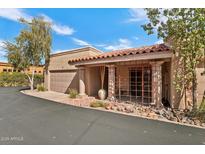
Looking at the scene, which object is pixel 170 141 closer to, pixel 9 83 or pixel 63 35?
pixel 63 35

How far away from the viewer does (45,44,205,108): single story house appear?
723 centimetres

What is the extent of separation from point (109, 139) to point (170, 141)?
1.65 meters

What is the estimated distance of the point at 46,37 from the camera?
626 inches

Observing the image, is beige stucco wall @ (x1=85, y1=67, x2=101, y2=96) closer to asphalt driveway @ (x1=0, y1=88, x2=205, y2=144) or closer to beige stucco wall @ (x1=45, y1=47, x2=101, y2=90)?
beige stucco wall @ (x1=45, y1=47, x2=101, y2=90)

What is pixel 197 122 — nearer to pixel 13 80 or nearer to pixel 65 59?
pixel 65 59

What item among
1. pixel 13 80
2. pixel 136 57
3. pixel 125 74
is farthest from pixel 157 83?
pixel 13 80

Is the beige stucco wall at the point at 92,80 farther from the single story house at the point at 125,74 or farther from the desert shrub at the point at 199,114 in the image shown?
the desert shrub at the point at 199,114

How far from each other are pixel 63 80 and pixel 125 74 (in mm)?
6846

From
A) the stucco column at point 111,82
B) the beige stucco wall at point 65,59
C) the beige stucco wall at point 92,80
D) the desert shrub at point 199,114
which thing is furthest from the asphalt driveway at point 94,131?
the beige stucco wall at point 65,59

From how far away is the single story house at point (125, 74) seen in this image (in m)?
7.23

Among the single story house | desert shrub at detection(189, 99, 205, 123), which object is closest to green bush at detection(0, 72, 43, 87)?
the single story house

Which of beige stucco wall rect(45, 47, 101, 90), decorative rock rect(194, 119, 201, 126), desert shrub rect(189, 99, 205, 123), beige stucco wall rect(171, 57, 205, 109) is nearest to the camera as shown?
decorative rock rect(194, 119, 201, 126)

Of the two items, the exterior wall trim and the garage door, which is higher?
the exterior wall trim
